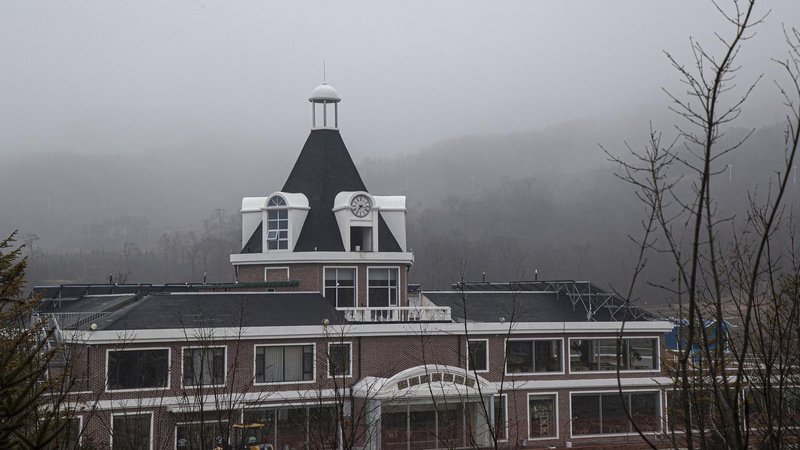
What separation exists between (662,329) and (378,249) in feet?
36.4

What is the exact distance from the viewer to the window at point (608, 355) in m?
29.7

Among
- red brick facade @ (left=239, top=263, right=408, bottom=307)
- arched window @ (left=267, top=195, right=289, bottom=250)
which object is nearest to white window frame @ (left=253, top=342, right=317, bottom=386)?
red brick facade @ (left=239, top=263, right=408, bottom=307)

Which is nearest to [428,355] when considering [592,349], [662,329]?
[592,349]

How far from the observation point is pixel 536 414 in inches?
1142

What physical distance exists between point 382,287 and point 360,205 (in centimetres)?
343

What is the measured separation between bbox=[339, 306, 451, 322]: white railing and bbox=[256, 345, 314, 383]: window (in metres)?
2.19

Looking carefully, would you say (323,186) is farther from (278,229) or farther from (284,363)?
(284,363)

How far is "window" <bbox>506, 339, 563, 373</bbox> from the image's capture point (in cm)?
2909

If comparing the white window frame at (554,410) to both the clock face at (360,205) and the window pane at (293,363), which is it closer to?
the window pane at (293,363)

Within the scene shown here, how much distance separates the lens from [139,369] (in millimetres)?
25219

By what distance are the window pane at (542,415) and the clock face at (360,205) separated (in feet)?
32.1

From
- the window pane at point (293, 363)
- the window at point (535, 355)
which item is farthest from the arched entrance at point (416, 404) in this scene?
the window at point (535, 355)

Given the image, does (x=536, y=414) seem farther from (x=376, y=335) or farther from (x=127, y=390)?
(x=127, y=390)

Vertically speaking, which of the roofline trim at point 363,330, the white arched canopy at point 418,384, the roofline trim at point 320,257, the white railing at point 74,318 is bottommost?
the white arched canopy at point 418,384
